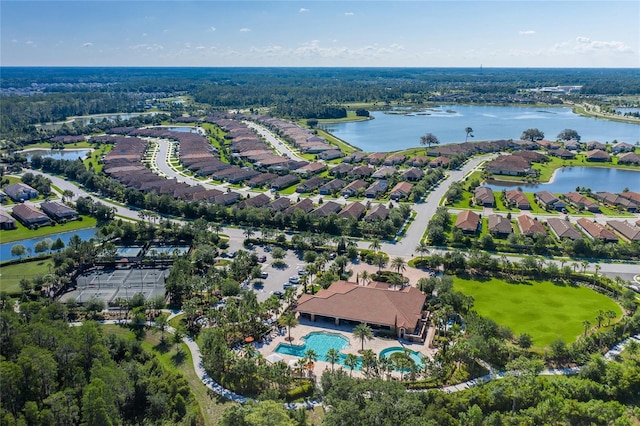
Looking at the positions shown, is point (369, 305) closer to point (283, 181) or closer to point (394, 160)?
point (283, 181)

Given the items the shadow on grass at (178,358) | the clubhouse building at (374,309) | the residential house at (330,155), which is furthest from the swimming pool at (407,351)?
the residential house at (330,155)

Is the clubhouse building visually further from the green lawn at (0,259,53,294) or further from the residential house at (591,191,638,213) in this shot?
the residential house at (591,191,638,213)

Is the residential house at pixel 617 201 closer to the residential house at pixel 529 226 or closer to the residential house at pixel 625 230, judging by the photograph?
the residential house at pixel 625 230

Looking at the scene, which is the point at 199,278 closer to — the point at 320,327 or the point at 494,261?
the point at 320,327

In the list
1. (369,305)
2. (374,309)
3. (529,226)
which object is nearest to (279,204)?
(369,305)

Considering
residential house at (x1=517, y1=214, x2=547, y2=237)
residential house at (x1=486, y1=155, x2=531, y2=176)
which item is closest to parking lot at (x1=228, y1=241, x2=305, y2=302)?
residential house at (x1=517, y1=214, x2=547, y2=237)

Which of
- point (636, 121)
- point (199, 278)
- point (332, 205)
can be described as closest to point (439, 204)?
point (332, 205)
